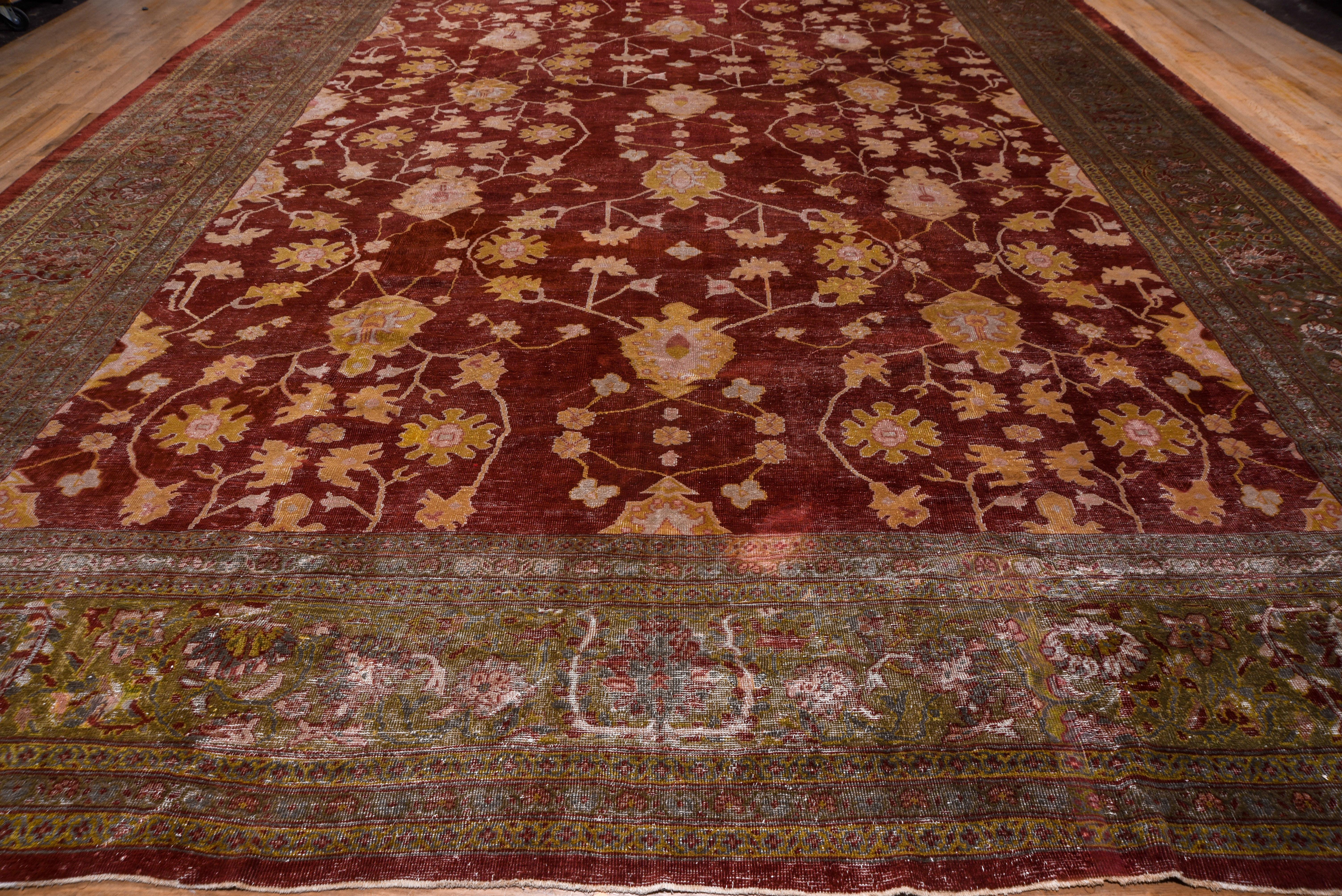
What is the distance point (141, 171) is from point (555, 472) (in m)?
1.93

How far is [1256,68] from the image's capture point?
132 inches

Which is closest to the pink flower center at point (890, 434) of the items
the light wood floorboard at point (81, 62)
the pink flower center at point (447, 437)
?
the pink flower center at point (447, 437)

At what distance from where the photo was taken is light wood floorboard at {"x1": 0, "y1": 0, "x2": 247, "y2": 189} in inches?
113

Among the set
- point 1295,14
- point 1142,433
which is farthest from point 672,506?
point 1295,14

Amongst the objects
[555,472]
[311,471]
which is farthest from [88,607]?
[555,472]

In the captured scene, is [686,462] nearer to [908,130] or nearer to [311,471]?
[311,471]

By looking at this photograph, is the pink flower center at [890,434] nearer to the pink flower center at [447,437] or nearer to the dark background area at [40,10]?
the pink flower center at [447,437]

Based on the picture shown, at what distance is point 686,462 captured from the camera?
1.72 m

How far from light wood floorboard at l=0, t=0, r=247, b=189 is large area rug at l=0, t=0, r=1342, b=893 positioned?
204 millimetres

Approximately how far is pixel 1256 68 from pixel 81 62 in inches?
184

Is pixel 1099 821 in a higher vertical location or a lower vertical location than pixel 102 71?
lower

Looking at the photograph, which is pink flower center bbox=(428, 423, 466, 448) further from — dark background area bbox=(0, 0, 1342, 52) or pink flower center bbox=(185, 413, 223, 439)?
dark background area bbox=(0, 0, 1342, 52)

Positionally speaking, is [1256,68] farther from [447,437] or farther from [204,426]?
[204,426]

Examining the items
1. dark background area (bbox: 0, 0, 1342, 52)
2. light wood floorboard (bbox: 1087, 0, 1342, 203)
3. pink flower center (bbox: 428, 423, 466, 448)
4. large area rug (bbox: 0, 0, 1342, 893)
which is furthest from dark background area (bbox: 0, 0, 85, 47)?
light wood floorboard (bbox: 1087, 0, 1342, 203)
